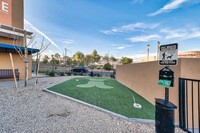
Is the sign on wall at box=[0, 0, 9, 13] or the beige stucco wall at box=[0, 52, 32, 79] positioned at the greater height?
the sign on wall at box=[0, 0, 9, 13]

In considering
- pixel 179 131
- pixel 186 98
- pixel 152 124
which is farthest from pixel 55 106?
pixel 186 98

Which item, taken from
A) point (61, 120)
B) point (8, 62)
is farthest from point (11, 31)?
point (61, 120)

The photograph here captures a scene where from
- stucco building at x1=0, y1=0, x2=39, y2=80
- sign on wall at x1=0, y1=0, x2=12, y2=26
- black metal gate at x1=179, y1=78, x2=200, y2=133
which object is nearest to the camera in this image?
black metal gate at x1=179, y1=78, x2=200, y2=133

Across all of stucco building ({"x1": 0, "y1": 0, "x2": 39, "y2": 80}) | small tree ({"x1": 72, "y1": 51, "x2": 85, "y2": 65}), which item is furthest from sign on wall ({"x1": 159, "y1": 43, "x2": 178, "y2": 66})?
small tree ({"x1": 72, "y1": 51, "x2": 85, "y2": 65})

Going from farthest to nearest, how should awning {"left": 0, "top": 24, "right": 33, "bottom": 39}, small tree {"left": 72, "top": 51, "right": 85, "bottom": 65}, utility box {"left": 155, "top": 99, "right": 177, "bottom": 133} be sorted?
1. small tree {"left": 72, "top": 51, "right": 85, "bottom": 65}
2. awning {"left": 0, "top": 24, "right": 33, "bottom": 39}
3. utility box {"left": 155, "top": 99, "right": 177, "bottom": 133}

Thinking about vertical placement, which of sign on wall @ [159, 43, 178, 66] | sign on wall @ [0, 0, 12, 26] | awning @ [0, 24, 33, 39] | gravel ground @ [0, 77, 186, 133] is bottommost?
gravel ground @ [0, 77, 186, 133]

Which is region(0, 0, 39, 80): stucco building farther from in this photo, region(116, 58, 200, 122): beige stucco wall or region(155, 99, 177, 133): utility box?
region(155, 99, 177, 133): utility box

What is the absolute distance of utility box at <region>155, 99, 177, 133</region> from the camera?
5.99ft

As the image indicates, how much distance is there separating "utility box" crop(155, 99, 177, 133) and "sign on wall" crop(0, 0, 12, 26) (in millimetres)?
12310

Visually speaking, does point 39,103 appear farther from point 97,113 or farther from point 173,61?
point 173,61

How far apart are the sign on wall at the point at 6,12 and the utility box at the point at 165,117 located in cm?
1231

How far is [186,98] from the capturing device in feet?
9.16

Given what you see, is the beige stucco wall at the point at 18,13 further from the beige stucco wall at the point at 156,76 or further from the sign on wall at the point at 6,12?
the beige stucco wall at the point at 156,76

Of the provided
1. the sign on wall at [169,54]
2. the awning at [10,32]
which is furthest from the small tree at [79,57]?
the sign on wall at [169,54]
